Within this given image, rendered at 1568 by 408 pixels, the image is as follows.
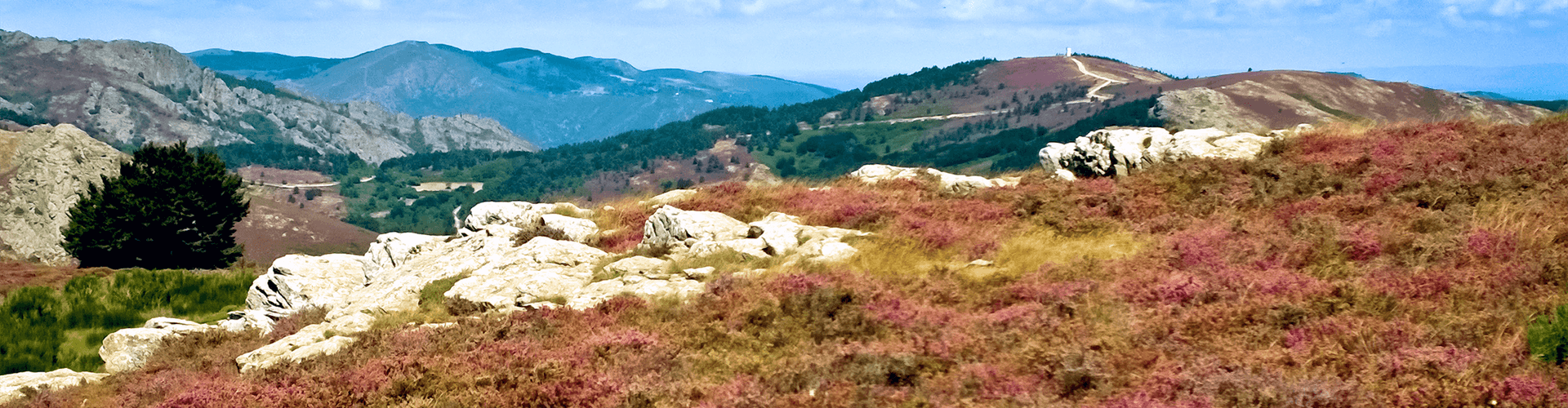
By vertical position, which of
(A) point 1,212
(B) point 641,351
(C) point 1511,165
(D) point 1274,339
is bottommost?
(A) point 1,212

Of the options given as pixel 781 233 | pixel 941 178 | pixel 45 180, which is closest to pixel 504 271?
pixel 781 233

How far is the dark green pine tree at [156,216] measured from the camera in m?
56.4

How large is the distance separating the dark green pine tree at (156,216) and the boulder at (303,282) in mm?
44890

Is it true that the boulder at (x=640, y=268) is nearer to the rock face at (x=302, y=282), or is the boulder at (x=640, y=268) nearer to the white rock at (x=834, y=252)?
the white rock at (x=834, y=252)

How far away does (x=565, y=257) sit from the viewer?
16.3 meters

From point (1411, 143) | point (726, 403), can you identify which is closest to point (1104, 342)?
point (726, 403)

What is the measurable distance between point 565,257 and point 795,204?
581cm

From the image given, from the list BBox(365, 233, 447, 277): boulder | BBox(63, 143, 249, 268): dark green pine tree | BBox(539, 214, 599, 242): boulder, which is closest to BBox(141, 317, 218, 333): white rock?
BBox(365, 233, 447, 277): boulder

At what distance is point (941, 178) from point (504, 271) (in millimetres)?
11964

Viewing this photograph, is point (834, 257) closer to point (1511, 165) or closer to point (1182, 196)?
point (1182, 196)

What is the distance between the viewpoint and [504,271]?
1559 cm

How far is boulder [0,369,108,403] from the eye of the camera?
41.4 feet

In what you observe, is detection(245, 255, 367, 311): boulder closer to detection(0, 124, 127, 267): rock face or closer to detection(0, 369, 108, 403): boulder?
detection(0, 369, 108, 403): boulder

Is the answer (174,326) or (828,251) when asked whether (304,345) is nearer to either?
(174,326)
